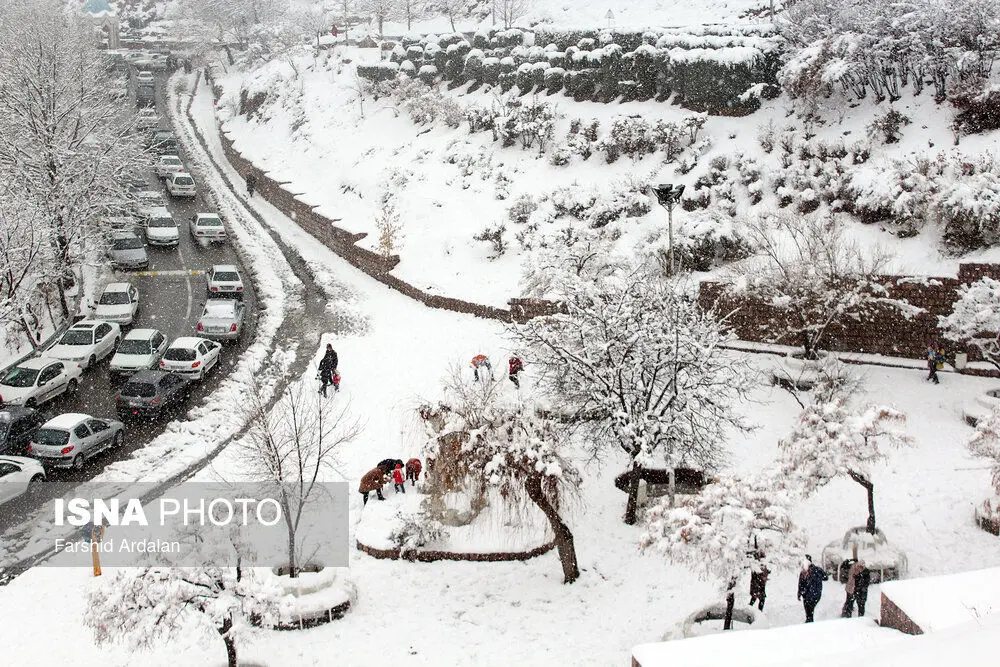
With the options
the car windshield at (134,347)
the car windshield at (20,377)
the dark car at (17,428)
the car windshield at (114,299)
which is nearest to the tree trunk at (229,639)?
the dark car at (17,428)

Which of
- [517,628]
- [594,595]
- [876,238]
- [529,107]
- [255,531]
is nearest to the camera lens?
[517,628]

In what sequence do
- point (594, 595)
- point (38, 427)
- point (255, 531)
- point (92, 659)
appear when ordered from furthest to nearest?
point (38, 427) < point (255, 531) < point (594, 595) < point (92, 659)

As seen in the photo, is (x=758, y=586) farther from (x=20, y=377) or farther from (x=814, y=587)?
(x=20, y=377)

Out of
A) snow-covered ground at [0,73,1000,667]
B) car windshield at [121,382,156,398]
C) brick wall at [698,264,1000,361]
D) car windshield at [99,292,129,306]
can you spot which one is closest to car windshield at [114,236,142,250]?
car windshield at [99,292,129,306]

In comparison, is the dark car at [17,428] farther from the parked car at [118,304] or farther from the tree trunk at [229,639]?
the tree trunk at [229,639]

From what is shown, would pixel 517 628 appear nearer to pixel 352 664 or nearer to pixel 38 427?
pixel 352 664

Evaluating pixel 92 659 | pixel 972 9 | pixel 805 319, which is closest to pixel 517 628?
pixel 92 659

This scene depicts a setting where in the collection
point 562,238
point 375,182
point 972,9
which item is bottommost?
point 562,238
